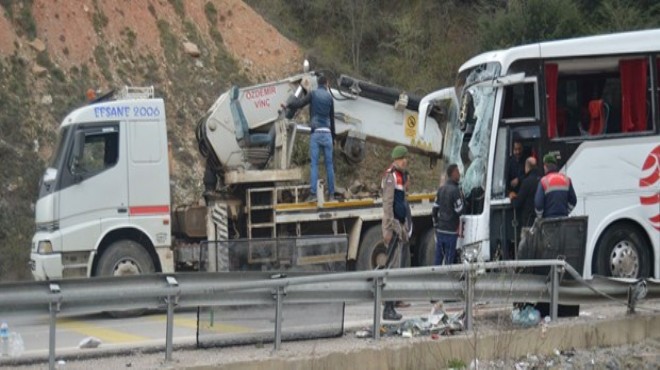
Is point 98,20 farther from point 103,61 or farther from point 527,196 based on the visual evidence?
point 527,196

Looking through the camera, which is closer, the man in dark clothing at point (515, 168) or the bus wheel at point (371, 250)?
the man in dark clothing at point (515, 168)

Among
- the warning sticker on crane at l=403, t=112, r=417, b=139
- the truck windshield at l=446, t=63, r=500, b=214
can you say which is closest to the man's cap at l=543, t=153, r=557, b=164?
the truck windshield at l=446, t=63, r=500, b=214

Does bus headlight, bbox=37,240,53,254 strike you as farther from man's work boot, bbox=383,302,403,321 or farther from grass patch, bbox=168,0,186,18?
grass patch, bbox=168,0,186,18

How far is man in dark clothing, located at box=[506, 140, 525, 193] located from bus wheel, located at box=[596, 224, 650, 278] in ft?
4.75

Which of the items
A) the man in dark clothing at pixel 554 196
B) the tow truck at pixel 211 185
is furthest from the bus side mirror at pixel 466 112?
the man in dark clothing at pixel 554 196

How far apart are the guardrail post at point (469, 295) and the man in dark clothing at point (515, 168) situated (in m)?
4.09

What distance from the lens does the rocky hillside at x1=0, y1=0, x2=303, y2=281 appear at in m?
24.6

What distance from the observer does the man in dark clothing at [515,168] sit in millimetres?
14250

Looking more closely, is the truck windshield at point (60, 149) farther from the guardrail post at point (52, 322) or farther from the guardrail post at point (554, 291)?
the guardrail post at point (554, 291)

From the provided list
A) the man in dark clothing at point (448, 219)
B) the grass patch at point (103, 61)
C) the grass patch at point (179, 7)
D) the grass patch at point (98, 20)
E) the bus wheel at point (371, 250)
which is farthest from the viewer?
the grass patch at point (179, 7)

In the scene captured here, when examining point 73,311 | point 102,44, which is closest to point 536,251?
point 73,311

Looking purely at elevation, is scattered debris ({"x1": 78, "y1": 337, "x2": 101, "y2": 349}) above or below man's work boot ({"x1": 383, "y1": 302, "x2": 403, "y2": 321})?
below

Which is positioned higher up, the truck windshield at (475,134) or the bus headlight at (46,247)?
the truck windshield at (475,134)

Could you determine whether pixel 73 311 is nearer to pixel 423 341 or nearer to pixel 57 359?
pixel 57 359
